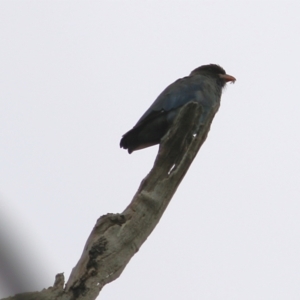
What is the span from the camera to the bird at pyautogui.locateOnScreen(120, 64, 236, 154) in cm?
623

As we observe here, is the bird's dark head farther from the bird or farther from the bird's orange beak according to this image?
the bird

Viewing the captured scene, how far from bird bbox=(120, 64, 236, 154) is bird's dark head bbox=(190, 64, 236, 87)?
64 centimetres

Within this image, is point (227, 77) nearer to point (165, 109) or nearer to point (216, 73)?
point (216, 73)

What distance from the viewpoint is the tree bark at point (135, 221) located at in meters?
2.89

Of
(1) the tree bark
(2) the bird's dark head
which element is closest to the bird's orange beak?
(2) the bird's dark head

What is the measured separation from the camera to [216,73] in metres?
8.17

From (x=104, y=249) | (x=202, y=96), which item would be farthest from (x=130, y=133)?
(x=104, y=249)

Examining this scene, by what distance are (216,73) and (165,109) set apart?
2305mm

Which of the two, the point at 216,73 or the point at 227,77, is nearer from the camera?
the point at 227,77

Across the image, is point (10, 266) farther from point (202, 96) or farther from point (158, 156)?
point (202, 96)

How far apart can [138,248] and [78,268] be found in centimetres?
48

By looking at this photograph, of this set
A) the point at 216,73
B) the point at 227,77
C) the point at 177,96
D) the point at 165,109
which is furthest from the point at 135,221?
the point at 216,73

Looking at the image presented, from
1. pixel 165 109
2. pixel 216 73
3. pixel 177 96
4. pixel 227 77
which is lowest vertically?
pixel 165 109

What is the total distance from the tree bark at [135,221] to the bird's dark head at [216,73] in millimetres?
3877
